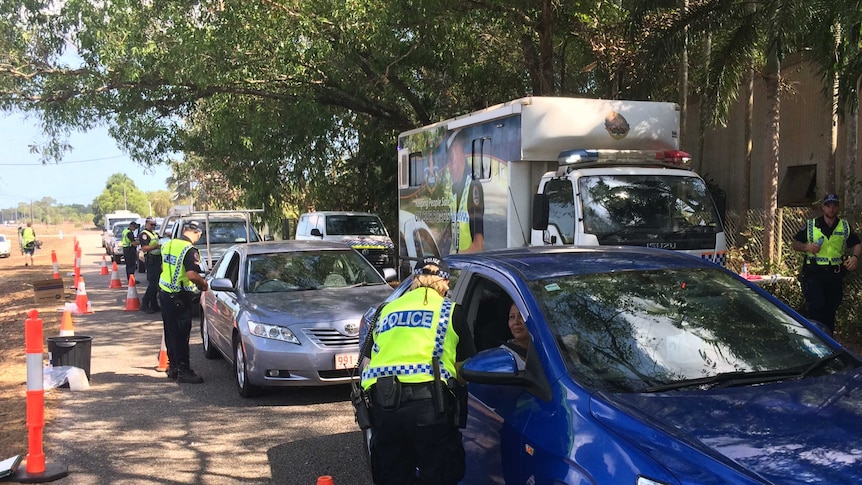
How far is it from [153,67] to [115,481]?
12.3 metres

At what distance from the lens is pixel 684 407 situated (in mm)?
2795

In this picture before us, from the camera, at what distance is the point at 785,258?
37.5 ft

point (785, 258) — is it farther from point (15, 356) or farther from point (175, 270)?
point (15, 356)

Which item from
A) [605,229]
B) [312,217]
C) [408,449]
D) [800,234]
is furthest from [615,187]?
[312,217]

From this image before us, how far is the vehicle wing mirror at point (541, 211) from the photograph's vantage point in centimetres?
923

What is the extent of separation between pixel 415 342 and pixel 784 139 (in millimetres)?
18088

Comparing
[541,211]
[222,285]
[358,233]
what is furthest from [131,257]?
[541,211]

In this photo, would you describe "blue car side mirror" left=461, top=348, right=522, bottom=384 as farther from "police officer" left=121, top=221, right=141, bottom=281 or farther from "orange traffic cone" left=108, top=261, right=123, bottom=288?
"police officer" left=121, top=221, right=141, bottom=281

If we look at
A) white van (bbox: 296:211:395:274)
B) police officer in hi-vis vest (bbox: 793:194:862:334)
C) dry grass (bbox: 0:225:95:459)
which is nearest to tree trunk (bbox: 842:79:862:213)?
police officer in hi-vis vest (bbox: 793:194:862:334)

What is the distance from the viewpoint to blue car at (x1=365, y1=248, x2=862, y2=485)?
248cm

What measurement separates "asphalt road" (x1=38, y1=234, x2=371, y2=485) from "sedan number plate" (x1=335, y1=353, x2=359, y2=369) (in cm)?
40

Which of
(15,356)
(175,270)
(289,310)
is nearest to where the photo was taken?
(289,310)

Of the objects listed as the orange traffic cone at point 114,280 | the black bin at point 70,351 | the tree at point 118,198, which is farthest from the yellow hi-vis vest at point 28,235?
the tree at point 118,198

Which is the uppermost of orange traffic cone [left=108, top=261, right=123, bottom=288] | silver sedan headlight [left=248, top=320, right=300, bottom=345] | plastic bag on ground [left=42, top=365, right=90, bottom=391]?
silver sedan headlight [left=248, top=320, right=300, bottom=345]
